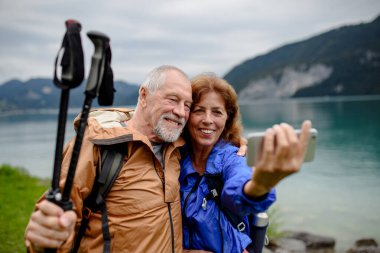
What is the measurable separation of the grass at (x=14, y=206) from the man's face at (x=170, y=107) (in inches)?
230

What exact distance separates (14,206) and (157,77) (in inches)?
370

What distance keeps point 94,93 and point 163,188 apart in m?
1.51

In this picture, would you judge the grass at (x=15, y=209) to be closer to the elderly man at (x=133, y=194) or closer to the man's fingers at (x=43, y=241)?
the elderly man at (x=133, y=194)

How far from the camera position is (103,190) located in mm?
2814

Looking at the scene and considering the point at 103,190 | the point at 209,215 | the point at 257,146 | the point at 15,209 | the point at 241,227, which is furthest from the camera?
the point at 15,209

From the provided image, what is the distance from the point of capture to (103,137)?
9.27 feet

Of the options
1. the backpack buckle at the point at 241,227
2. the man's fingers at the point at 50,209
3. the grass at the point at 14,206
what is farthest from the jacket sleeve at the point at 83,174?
the grass at the point at 14,206

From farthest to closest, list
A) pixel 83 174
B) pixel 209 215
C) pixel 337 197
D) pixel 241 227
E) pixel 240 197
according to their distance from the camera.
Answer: pixel 337 197, pixel 241 227, pixel 209 215, pixel 83 174, pixel 240 197

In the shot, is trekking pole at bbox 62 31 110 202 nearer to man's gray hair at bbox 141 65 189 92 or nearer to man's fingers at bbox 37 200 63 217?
man's fingers at bbox 37 200 63 217

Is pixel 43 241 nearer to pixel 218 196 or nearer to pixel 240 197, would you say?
pixel 240 197

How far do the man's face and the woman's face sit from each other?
195mm

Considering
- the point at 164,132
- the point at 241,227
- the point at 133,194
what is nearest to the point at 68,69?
the point at 133,194

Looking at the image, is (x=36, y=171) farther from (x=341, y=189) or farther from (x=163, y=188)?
(x=163, y=188)

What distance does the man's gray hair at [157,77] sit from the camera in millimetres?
3549
